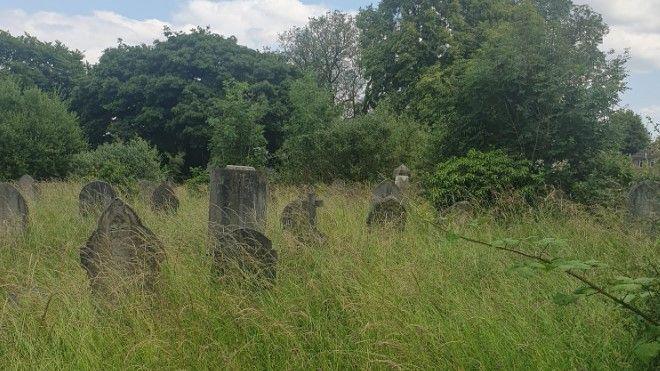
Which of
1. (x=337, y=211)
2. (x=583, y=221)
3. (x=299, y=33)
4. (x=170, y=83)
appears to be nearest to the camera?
(x=583, y=221)

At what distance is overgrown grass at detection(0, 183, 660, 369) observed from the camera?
3.31 metres

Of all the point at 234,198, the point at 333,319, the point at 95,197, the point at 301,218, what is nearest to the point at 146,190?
the point at 95,197

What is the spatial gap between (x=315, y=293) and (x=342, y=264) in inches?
27.8

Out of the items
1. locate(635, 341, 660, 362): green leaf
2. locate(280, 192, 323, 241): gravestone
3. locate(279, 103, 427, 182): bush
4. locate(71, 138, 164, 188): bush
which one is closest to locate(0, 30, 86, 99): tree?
locate(71, 138, 164, 188): bush

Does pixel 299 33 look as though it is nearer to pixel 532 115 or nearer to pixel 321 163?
pixel 321 163

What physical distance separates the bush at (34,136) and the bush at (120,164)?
1.80m

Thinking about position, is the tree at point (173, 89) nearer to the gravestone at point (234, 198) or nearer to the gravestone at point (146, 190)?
the gravestone at point (146, 190)

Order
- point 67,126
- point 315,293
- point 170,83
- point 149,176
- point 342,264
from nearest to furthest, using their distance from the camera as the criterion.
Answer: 1. point 315,293
2. point 342,264
3. point 149,176
4. point 67,126
5. point 170,83

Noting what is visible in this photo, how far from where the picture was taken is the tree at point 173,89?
2808 cm

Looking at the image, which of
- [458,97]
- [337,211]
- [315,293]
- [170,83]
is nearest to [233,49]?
[170,83]

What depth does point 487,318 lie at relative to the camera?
365cm

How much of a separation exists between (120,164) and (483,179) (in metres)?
11.7

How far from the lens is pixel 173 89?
28.5m

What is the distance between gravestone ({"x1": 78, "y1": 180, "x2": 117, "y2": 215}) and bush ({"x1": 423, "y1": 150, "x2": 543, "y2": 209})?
18.5 ft
